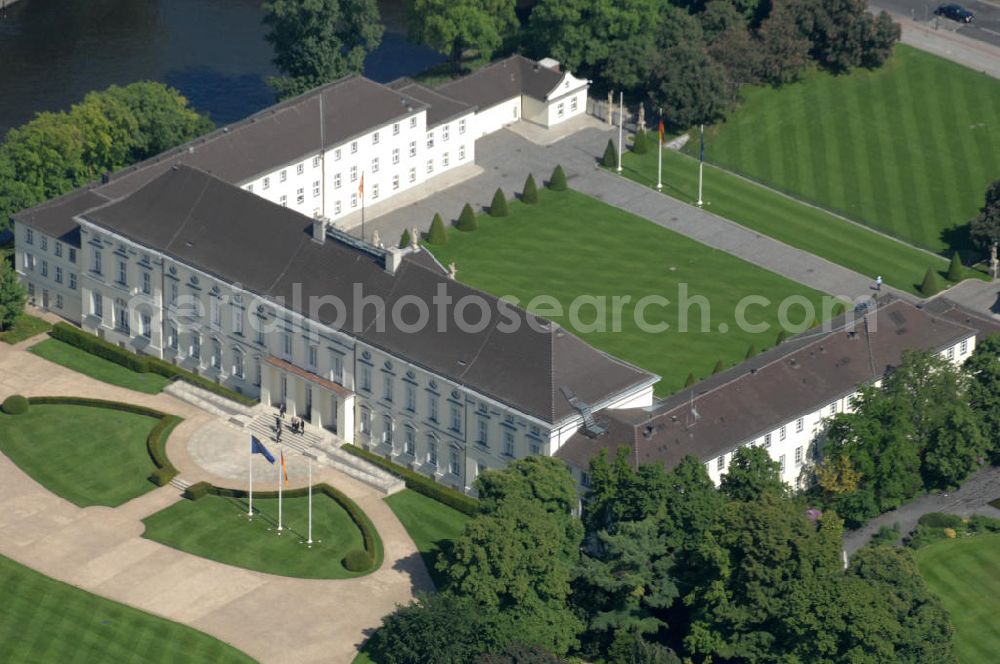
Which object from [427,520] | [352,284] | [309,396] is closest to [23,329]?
[309,396]

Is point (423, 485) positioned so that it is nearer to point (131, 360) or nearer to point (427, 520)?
point (427, 520)

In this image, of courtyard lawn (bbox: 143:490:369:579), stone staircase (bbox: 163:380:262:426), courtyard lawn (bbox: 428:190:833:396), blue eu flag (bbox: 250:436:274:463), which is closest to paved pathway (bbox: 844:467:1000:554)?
courtyard lawn (bbox: 428:190:833:396)

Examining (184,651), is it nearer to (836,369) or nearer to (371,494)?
(371,494)

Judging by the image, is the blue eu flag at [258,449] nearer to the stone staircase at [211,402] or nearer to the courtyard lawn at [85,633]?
the stone staircase at [211,402]

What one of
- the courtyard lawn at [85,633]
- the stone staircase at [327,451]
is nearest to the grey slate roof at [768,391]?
the stone staircase at [327,451]

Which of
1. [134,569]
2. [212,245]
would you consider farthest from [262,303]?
[134,569]

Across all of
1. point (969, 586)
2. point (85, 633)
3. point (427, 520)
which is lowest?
point (85, 633)
